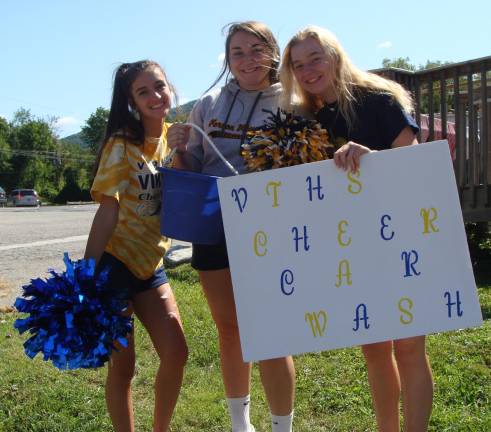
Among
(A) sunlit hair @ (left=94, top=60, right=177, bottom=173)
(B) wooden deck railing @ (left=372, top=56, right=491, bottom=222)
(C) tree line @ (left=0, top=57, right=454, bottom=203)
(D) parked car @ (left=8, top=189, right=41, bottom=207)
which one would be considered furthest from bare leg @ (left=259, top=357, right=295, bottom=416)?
(C) tree line @ (left=0, top=57, right=454, bottom=203)

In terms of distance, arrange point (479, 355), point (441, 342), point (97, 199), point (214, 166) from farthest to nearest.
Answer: point (441, 342) → point (479, 355) → point (214, 166) → point (97, 199)

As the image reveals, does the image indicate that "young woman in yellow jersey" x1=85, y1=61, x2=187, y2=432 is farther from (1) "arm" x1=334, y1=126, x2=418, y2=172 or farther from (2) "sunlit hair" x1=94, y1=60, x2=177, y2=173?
(1) "arm" x1=334, y1=126, x2=418, y2=172

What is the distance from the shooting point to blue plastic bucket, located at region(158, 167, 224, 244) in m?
2.21

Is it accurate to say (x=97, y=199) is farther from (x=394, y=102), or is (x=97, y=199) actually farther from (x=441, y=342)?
(x=441, y=342)

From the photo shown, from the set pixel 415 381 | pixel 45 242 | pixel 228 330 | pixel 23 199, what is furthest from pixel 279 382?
pixel 23 199

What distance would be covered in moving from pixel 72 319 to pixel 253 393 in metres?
1.58

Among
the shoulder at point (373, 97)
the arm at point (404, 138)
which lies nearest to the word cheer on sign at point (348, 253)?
the arm at point (404, 138)

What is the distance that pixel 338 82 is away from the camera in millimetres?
2299

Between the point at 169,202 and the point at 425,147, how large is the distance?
966 mm

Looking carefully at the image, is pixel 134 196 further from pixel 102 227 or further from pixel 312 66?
pixel 312 66

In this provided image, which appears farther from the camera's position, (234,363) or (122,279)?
(234,363)

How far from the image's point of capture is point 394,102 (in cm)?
223

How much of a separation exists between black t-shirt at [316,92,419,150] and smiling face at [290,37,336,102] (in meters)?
0.11

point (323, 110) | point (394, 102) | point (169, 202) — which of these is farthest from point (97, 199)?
point (394, 102)
